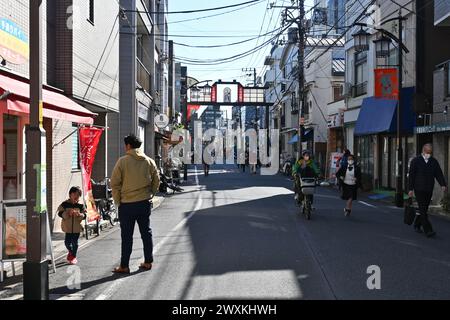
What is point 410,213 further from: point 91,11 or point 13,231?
point 91,11

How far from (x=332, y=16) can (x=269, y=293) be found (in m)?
44.9

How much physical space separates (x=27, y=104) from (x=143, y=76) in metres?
19.2

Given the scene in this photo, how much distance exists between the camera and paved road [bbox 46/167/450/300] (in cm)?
646

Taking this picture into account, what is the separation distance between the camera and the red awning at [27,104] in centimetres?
714

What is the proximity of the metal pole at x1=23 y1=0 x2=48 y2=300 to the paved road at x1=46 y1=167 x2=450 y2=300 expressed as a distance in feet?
1.85

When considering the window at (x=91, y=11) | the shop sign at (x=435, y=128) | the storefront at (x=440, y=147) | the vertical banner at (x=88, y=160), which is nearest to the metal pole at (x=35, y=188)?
the vertical banner at (x=88, y=160)

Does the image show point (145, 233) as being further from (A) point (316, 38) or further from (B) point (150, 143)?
(A) point (316, 38)

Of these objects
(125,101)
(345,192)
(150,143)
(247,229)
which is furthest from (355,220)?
(150,143)

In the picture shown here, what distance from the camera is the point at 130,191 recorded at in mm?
7477

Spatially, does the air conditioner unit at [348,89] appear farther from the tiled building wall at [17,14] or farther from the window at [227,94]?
the tiled building wall at [17,14]

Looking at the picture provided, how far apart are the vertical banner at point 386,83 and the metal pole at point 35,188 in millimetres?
16759

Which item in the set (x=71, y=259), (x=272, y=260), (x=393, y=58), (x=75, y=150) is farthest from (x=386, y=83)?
(x=71, y=259)

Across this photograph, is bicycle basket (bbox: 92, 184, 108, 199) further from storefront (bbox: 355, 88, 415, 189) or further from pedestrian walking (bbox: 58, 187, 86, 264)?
storefront (bbox: 355, 88, 415, 189)

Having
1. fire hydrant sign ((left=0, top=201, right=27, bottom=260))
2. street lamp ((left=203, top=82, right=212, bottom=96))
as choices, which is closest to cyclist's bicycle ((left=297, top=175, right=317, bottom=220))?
fire hydrant sign ((left=0, top=201, right=27, bottom=260))
